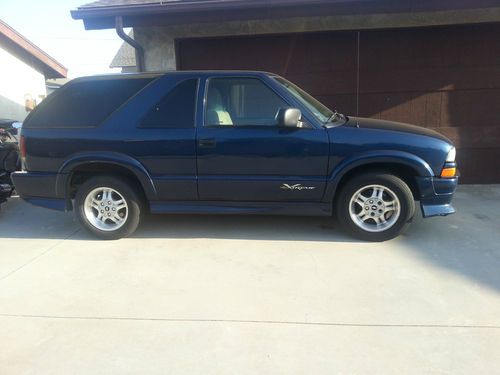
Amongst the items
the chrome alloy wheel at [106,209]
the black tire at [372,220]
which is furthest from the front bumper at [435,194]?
the chrome alloy wheel at [106,209]

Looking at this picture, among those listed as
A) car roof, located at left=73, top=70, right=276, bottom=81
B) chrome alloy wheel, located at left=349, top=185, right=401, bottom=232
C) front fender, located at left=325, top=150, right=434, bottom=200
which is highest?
car roof, located at left=73, top=70, right=276, bottom=81

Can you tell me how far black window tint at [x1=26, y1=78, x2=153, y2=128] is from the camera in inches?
188

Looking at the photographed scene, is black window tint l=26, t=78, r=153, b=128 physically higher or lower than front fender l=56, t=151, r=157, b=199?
higher

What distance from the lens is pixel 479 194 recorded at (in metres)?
6.85

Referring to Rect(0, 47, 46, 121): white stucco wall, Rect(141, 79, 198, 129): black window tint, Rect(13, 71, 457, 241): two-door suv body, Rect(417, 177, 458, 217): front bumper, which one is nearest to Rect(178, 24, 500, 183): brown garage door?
Rect(13, 71, 457, 241): two-door suv body

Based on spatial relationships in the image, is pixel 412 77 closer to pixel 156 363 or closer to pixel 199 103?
pixel 199 103

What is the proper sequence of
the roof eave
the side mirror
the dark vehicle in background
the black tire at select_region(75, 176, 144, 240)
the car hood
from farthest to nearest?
the roof eave < the dark vehicle in background < the black tire at select_region(75, 176, 144, 240) < the car hood < the side mirror

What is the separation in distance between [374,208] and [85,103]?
344cm

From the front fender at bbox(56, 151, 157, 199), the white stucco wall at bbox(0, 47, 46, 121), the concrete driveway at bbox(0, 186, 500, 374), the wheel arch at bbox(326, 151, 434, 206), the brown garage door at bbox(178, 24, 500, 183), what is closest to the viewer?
the concrete driveway at bbox(0, 186, 500, 374)

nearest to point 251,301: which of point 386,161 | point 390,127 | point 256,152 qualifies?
point 256,152

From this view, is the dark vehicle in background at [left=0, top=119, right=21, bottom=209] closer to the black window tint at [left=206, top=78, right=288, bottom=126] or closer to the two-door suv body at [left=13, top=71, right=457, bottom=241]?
the two-door suv body at [left=13, top=71, right=457, bottom=241]

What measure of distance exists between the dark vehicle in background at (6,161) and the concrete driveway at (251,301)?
999 mm

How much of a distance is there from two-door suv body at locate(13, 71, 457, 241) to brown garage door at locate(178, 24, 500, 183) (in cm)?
268

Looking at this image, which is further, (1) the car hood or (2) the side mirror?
(1) the car hood
